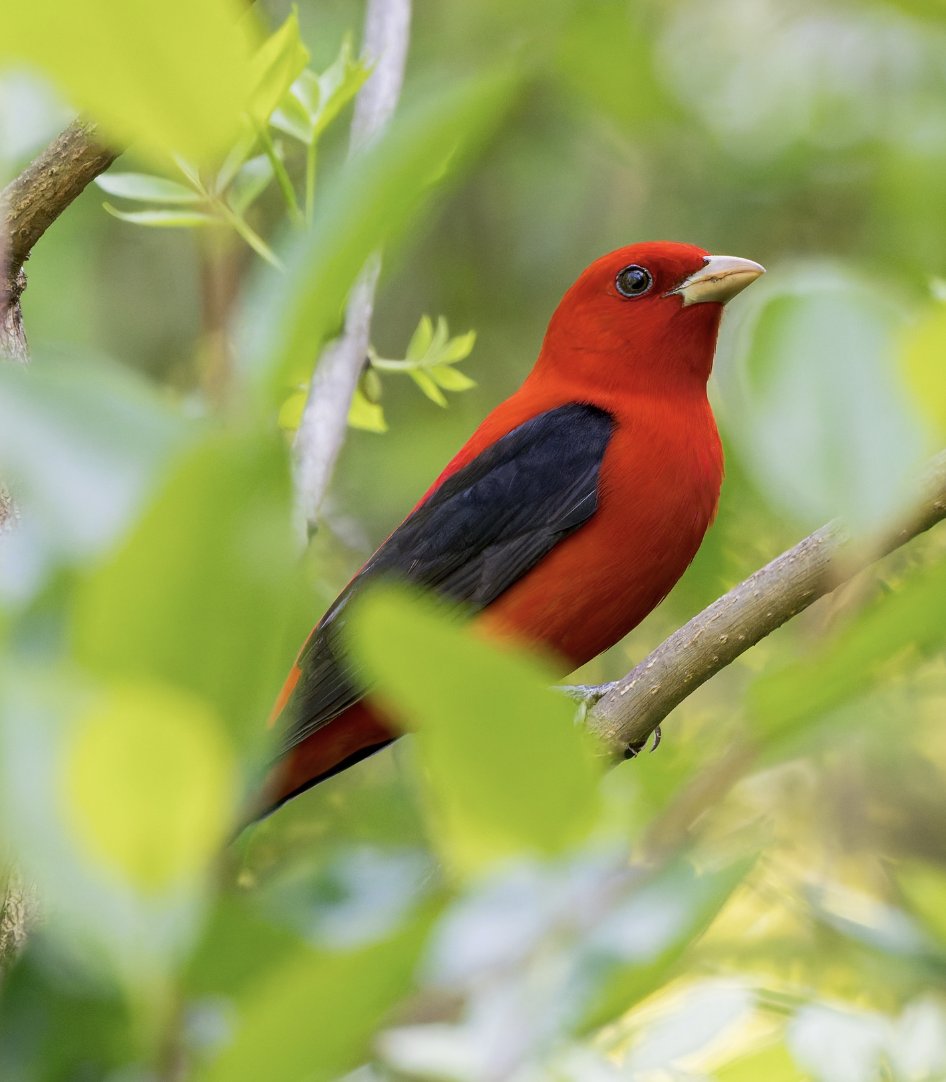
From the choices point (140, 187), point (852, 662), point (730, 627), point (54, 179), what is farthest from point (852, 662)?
point (140, 187)

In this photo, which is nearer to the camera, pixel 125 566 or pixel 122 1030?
pixel 125 566

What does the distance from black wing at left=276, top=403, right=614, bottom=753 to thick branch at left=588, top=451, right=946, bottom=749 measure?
1.49m

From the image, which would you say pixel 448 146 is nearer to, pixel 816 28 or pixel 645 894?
pixel 645 894

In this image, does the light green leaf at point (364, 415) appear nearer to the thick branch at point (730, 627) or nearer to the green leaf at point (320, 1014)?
the thick branch at point (730, 627)

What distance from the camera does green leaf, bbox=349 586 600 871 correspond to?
2.16 ft

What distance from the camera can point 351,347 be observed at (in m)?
3.24

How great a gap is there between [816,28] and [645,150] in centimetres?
80

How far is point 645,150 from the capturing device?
19.1 feet

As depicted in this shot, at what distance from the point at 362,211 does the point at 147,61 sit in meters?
0.12

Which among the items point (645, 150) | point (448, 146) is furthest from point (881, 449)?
point (645, 150)

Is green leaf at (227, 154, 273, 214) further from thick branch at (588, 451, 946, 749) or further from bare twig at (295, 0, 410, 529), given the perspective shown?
thick branch at (588, 451, 946, 749)

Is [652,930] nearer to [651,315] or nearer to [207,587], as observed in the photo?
[207,587]

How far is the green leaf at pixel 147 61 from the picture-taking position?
69cm

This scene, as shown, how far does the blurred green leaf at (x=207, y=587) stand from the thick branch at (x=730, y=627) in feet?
3.37
